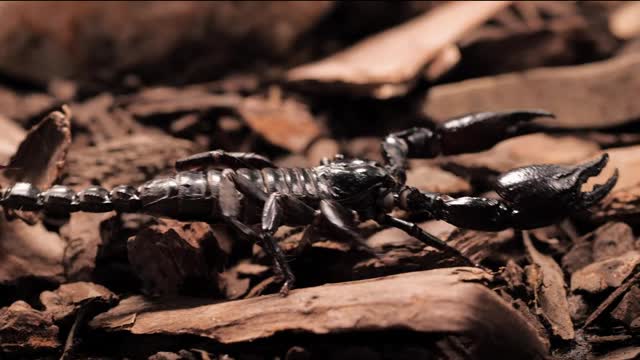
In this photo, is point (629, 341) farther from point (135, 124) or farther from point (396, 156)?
point (135, 124)

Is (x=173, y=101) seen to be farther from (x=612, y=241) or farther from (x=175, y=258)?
(x=612, y=241)

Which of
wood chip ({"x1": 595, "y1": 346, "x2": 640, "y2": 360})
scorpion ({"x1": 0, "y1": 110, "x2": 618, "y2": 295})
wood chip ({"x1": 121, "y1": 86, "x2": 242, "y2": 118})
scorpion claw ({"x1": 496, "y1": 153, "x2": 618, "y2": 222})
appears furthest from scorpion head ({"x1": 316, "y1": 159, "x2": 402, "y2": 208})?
wood chip ({"x1": 121, "y1": 86, "x2": 242, "y2": 118})

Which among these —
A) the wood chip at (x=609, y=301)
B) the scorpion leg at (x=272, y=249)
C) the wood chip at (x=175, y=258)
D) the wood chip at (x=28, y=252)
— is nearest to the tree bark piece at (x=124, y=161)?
the wood chip at (x=28, y=252)

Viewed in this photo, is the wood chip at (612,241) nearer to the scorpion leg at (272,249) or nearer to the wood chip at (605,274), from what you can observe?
the wood chip at (605,274)

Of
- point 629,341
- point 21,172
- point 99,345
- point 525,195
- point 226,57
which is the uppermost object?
point 226,57

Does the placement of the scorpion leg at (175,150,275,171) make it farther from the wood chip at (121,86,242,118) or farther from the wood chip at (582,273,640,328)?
the wood chip at (582,273,640,328)

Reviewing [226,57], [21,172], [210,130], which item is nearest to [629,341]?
[210,130]
